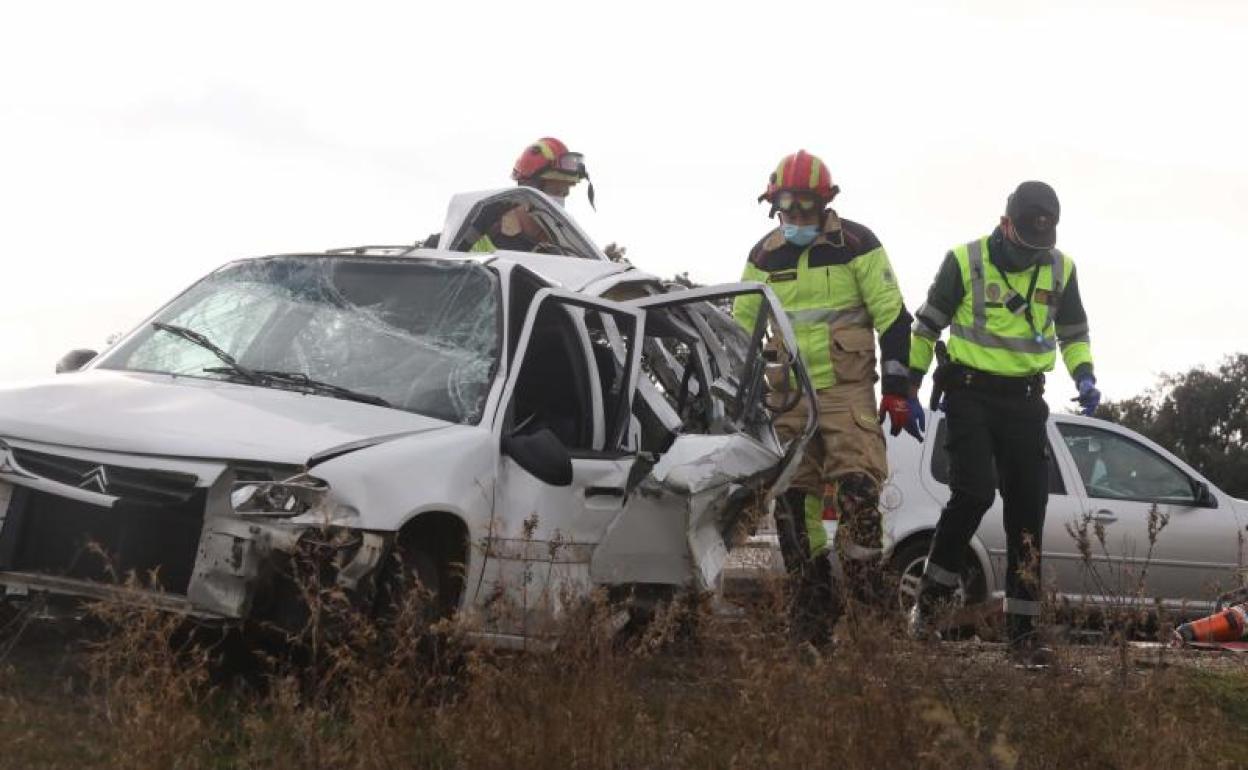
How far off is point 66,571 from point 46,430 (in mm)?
479

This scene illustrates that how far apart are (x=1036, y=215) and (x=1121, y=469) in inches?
181

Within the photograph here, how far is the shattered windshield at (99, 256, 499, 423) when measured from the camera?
6.66 meters

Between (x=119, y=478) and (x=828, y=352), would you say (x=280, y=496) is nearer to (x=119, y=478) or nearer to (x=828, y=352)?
(x=119, y=478)

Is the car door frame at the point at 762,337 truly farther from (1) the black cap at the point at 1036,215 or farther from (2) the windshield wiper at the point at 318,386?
(2) the windshield wiper at the point at 318,386

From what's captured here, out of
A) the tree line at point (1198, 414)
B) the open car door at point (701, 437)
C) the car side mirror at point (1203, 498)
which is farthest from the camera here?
the tree line at point (1198, 414)

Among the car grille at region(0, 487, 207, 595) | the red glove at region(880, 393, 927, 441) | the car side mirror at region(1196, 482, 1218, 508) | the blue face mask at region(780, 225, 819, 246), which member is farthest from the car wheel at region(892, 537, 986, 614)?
the car grille at region(0, 487, 207, 595)

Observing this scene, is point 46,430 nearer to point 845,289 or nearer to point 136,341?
point 136,341

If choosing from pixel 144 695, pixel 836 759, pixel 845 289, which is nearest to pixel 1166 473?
pixel 845 289

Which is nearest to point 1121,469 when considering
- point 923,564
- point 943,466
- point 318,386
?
point 943,466

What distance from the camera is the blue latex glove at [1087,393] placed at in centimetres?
846

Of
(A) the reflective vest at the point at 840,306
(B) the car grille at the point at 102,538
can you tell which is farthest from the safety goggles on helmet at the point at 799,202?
(B) the car grille at the point at 102,538

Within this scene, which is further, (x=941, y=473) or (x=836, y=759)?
(x=941, y=473)

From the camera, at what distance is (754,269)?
28.5 feet

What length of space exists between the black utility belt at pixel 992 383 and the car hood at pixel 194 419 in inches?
108
